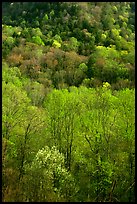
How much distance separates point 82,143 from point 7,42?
2357 inches

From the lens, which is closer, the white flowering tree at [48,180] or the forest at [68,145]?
the white flowering tree at [48,180]

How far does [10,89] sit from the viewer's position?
128ft

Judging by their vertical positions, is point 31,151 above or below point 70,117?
below

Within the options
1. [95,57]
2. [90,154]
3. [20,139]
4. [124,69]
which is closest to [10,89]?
[20,139]

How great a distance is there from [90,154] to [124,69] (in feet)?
160

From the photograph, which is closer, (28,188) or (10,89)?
(28,188)

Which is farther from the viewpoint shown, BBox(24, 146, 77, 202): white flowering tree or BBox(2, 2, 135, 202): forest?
BBox(2, 2, 135, 202): forest

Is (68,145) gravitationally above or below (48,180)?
below

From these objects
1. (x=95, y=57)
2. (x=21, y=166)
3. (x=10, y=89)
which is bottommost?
(x=95, y=57)

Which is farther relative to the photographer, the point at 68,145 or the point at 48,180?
the point at 68,145

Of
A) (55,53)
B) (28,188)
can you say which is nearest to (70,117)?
(28,188)

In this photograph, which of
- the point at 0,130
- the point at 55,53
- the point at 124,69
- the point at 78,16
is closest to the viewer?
the point at 0,130

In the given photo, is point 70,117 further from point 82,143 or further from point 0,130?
point 0,130

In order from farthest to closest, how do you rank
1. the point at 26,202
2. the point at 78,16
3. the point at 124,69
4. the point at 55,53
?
the point at 78,16
the point at 55,53
the point at 124,69
the point at 26,202
